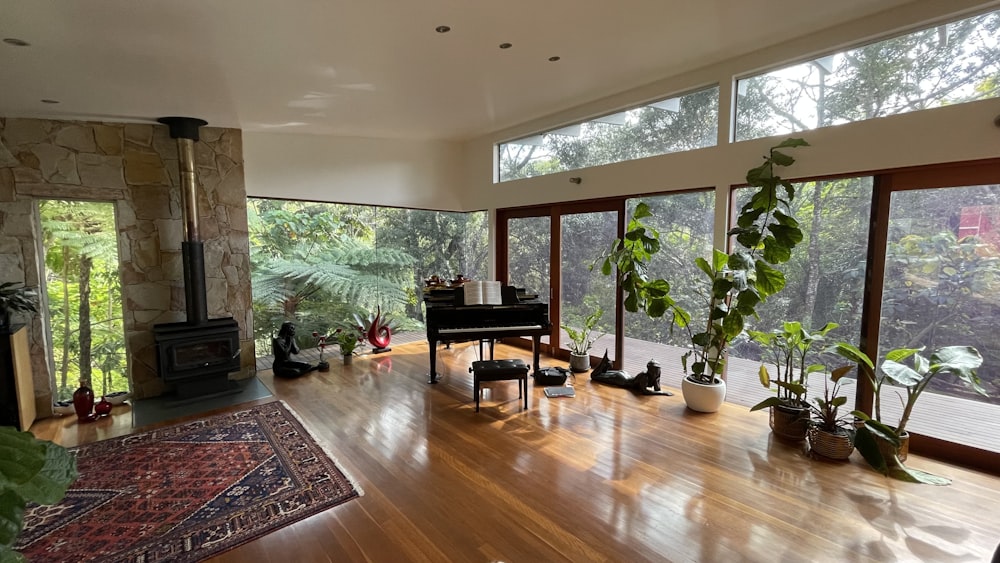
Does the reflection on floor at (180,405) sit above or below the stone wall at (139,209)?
below

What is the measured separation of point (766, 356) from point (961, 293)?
1.39m

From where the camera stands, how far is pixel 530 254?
6.21m

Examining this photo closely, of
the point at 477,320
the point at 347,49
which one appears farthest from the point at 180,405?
the point at 347,49

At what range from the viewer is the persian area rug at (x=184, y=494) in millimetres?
2299

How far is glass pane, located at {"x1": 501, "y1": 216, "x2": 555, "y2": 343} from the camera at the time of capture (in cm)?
599

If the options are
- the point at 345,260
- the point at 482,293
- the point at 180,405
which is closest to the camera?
the point at 180,405

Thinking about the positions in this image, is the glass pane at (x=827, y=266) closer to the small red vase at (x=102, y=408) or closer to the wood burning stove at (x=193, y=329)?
the wood burning stove at (x=193, y=329)

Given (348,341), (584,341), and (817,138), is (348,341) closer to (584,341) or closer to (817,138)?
(584,341)

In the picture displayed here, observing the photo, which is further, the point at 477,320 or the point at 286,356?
the point at 286,356

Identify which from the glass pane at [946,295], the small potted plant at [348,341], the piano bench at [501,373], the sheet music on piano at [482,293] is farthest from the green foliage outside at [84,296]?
the glass pane at [946,295]

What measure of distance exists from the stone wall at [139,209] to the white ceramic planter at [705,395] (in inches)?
195

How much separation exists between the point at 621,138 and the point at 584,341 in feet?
8.15

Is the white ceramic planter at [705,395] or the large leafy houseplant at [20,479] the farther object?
the white ceramic planter at [705,395]

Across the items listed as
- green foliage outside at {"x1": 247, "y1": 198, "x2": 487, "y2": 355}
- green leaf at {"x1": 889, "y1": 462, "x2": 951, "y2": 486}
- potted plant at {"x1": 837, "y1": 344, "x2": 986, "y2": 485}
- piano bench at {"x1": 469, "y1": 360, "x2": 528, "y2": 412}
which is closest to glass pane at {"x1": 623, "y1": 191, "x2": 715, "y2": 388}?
potted plant at {"x1": 837, "y1": 344, "x2": 986, "y2": 485}
